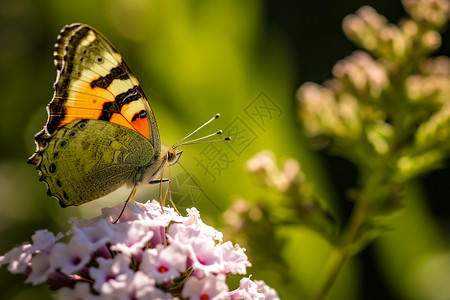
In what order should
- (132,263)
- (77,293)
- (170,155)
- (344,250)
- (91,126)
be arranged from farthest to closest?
(344,250) → (170,155) → (91,126) → (132,263) → (77,293)

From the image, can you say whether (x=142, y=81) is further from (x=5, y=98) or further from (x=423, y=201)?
(x=423, y=201)

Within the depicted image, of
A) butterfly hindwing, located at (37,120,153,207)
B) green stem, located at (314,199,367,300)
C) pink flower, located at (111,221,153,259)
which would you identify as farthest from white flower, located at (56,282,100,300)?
green stem, located at (314,199,367,300)

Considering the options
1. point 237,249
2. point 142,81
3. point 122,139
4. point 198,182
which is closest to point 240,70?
point 142,81

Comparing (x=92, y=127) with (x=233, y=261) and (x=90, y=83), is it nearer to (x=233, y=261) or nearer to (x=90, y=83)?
(x=90, y=83)

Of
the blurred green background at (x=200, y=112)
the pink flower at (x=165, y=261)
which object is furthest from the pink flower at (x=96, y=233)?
the blurred green background at (x=200, y=112)

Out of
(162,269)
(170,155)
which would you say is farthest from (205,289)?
(170,155)

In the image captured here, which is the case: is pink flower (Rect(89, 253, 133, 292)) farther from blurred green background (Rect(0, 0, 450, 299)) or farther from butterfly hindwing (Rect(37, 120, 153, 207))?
blurred green background (Rect(0, 0, 450, 299))

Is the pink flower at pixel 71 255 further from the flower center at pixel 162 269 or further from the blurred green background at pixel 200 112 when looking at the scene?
the blurred green background at pixel 200 112
